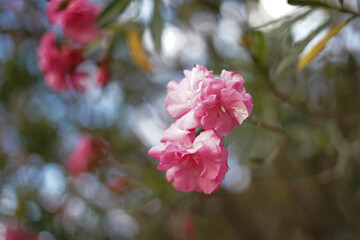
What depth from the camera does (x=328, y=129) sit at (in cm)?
140

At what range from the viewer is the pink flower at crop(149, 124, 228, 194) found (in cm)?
57

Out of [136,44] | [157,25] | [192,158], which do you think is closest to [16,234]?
[136,44]

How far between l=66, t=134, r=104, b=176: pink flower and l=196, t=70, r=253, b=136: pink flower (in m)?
1.41

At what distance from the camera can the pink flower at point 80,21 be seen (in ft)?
3.64

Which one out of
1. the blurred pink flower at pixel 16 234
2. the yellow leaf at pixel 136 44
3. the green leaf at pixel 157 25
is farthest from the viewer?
the blurred pink flower at pixel 16 234

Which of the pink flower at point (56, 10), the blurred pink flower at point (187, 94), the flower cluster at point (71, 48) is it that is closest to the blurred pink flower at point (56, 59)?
the flower cluster at point (71, 48)

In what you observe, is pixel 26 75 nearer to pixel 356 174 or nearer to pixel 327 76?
pixel 327 76


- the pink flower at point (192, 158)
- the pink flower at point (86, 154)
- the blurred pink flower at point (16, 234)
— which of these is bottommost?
the blurred pink flower at point (16, 234)

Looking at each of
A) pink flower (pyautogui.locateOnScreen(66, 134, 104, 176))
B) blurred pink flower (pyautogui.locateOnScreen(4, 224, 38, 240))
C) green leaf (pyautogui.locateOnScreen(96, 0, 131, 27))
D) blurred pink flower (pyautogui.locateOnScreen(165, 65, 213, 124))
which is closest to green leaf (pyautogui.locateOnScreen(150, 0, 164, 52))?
green leaf (pyautogui.locateOnScreen(96, 0, 131, 27))

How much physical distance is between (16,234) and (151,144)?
0.86m

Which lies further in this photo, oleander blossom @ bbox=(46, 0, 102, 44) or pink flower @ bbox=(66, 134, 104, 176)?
pink flower @ bbox=(66, 134, 104, 176)

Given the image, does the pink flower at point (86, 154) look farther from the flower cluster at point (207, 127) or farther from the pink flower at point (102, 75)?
the flower cluster at point (207, 127)

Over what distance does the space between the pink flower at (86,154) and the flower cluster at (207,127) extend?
137 centimetres

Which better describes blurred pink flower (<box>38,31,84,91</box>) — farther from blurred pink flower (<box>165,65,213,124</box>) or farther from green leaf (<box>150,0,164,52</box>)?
blurred pink flower (<box>165,65,213,124</box>)
